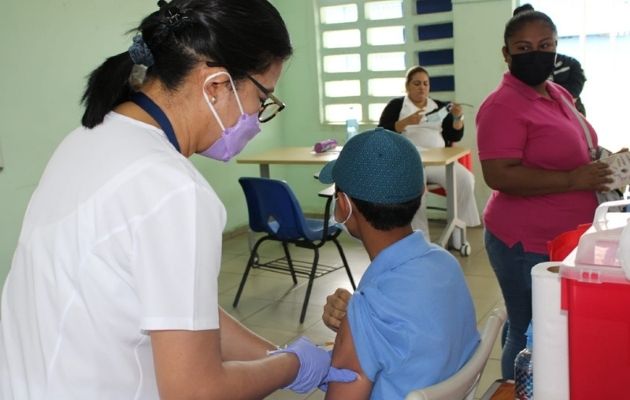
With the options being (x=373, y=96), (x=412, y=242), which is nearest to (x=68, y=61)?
(x=373, y=96)

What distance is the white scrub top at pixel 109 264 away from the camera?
0.91 metres

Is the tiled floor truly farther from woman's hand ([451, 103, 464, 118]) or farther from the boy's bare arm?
the boy's bare arm

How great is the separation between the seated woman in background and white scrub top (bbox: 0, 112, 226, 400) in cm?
405

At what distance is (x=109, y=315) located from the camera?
0.96m

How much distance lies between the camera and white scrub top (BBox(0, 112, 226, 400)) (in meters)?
0.91

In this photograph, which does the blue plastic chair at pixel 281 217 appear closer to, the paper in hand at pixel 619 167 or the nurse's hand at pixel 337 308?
the paper in hand at pixel 619 167

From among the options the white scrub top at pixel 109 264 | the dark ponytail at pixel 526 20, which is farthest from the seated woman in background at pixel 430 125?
the white scrub top at pixel 109 264

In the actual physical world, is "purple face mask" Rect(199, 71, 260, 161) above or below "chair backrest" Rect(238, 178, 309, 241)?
above

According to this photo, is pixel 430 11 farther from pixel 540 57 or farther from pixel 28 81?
pixel 540 57

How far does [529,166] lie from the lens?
2.08m

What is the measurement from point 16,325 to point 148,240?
0.29m

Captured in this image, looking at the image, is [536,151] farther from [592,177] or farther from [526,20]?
[526,20]

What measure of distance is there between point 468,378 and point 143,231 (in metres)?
0.70

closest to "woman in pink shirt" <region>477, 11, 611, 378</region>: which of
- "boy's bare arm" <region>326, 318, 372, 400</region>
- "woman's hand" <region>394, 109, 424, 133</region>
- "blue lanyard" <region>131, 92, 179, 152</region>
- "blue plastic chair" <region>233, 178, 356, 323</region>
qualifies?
"boy's bare arm" <region>326, 318, 372, 400</region>
